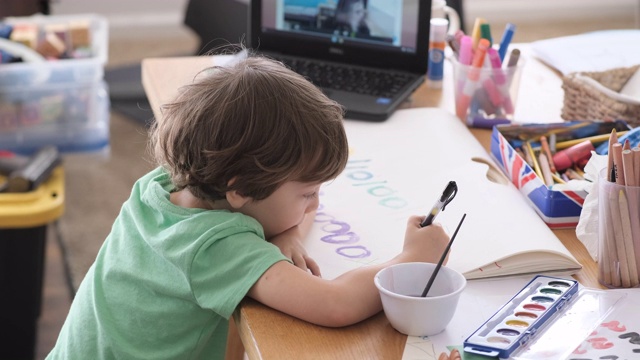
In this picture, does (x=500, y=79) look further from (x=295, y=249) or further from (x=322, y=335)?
(x=322, y=335)

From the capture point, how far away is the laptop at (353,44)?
1434 millimetres

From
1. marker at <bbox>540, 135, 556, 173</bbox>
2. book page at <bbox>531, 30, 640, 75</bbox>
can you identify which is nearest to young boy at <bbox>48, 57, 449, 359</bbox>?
marker at <bbox>540, 135, 556, 173</bbox>

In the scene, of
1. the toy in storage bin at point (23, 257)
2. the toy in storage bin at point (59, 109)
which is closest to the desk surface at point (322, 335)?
the toy in storage bin at point (23, 257)

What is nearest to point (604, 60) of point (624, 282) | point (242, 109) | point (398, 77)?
point (398, 77)

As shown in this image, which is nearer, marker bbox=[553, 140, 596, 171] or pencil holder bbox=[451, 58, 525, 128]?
marker bbox=[553, 140, 596, 171]

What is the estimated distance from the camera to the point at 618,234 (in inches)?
35.3

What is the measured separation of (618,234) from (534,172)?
20cm

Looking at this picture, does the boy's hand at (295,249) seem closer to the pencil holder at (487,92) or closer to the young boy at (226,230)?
the young boy at (226,230)

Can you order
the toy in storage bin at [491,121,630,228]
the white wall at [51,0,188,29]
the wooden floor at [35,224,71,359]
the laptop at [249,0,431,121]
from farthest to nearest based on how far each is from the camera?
the white wall at [51,0,188,29]
the wooden floor at [35,224,71,359]
the laptop at [249,0,431,121]
the toy in storage bin at [491,121,630,228]

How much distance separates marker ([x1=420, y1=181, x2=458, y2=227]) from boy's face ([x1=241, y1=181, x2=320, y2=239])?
12cm

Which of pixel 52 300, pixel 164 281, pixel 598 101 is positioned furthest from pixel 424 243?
pixel 52 300

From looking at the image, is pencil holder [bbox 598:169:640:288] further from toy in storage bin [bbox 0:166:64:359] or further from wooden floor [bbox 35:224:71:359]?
wooden floor [bbox 35:224:71:359]

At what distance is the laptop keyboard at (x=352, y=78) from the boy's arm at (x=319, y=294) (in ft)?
1.95

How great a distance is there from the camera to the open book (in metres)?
0.95
